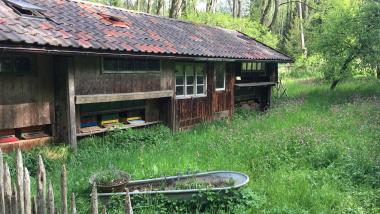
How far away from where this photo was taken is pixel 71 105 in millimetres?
9016

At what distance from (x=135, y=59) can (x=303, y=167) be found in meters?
5.95

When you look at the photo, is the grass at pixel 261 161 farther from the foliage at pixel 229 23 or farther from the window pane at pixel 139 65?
the foliage at pixel 229 23

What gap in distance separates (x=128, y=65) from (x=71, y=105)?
2481mm

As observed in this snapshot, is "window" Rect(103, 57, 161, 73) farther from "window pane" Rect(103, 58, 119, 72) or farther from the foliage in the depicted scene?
the foliage

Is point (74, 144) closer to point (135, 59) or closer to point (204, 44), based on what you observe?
point (135, 59)

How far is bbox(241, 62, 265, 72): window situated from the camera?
57.4 feet

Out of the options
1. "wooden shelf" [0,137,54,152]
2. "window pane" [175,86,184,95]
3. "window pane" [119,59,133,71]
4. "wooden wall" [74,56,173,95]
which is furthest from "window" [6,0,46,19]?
"window pane" [175,86,184,95]

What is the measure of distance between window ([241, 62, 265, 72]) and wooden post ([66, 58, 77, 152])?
9979mm

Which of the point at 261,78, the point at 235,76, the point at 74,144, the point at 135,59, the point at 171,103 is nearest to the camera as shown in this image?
the point at 74,144

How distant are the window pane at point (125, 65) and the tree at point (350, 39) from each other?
13383 mm

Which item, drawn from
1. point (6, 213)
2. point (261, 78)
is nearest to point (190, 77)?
point (261, 78)

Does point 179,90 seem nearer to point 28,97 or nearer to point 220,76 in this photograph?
point 220,76

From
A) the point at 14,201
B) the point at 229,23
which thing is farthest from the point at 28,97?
the point at 229,23

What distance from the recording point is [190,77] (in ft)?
45.0
